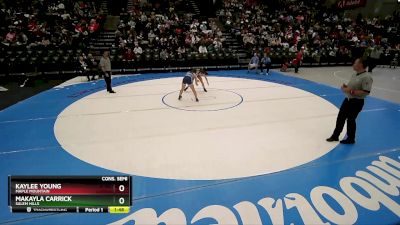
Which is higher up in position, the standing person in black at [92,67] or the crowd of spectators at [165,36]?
the crowd of spectators at [165,36]

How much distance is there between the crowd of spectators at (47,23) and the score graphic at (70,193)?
12.4m

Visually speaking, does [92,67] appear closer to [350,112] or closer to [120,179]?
[350,112]

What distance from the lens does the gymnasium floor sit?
340cm

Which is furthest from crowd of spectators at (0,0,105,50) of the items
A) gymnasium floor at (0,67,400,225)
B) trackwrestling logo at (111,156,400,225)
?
trackwrestling logo at (111,156,400,225)

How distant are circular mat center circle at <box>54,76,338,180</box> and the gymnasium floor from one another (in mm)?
23

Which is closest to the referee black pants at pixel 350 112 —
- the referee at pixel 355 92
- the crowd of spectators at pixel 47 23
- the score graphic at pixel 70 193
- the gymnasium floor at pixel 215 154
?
the referee at pixel 355 92

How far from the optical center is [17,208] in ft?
8.36

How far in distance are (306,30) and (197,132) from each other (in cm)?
1632

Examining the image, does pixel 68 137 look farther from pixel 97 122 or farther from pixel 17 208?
pixel 17 208

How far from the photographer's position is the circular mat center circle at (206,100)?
766cm

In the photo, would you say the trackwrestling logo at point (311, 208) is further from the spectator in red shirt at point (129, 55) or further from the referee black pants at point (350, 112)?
the spectator in red shirt at point (129, 55)

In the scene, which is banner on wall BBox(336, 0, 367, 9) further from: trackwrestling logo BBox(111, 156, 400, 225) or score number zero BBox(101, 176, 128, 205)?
score number zero BBox(101, 176, 128, 205)

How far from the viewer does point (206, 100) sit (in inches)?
332

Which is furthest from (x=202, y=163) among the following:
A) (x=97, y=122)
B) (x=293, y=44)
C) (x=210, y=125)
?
(x=293, y=44)
